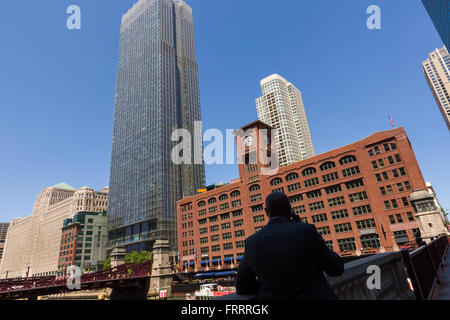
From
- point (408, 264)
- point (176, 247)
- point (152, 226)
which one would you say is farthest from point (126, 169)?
point (408, 264)

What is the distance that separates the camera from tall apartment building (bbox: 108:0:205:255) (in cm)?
9338

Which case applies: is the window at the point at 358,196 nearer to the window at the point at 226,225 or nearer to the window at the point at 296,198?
the window at the point at 296,198

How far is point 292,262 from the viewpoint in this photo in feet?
9.94

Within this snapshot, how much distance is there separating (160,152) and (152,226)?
27.8 metres

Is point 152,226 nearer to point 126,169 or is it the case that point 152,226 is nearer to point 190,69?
point 126,169

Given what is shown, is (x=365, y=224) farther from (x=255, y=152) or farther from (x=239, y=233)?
(x=255, y=152)

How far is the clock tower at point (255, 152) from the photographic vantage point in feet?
245

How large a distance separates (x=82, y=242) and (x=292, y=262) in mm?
140666

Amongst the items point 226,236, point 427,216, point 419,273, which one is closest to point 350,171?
point 427,216

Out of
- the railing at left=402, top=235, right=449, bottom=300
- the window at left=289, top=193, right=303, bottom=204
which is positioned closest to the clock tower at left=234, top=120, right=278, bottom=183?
the window at left=289, top=193, right=303, bottom=204

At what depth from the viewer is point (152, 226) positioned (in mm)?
89875

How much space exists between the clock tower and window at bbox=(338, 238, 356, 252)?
2417 cm

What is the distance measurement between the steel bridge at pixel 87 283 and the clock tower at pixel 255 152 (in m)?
39.1

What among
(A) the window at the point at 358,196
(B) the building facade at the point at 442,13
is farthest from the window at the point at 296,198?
(B) the building facade at the point at 442,13
